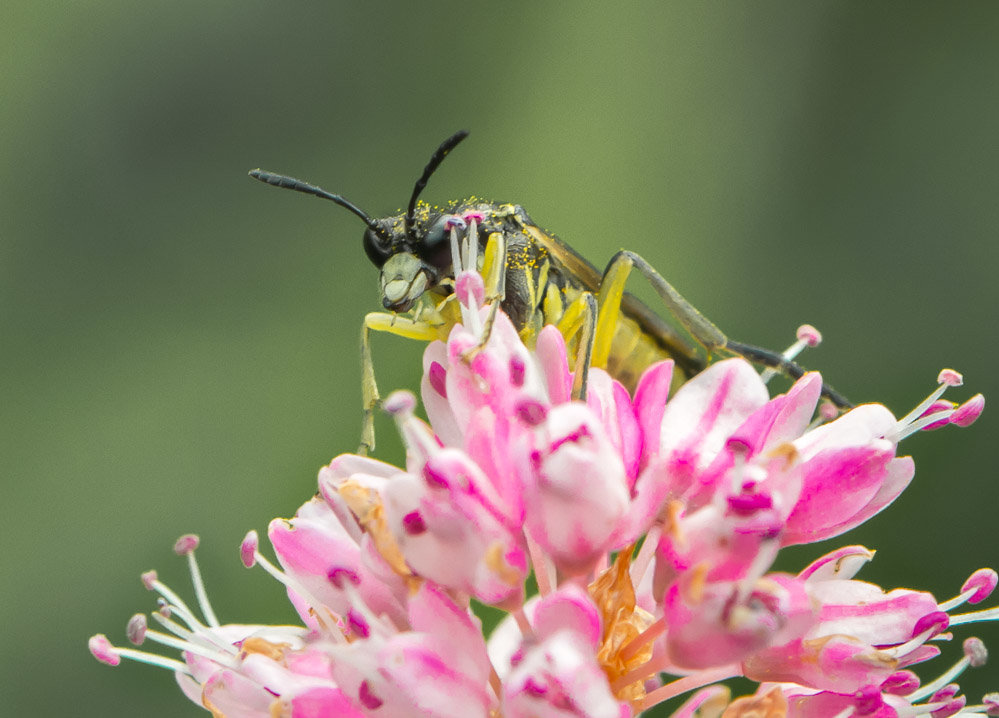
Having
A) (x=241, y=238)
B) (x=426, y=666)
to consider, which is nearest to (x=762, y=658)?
(x=426, y=666)

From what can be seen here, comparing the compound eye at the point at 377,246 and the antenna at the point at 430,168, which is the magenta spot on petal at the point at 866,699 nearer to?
the antenna at the point at 430,168

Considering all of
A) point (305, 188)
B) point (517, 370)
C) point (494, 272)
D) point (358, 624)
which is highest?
point (305, 188)

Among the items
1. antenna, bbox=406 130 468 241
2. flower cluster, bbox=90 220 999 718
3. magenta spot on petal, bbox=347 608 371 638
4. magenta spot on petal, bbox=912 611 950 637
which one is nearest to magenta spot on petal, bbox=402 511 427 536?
flower cluster, bbox=90 220 999 718

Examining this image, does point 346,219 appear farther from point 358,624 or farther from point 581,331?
point 358,624

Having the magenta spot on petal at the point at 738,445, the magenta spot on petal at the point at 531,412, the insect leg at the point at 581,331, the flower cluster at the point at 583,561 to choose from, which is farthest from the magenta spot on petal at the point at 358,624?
the magenta spot on petal at the point at 738,445

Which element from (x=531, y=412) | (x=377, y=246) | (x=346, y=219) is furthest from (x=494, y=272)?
(x=346, y=219)

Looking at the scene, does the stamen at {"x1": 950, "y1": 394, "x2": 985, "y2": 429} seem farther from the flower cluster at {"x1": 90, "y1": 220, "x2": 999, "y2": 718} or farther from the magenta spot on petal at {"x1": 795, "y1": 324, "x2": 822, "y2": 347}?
the magenta spot on petal at {"x1": 795, "y1": 324, "x2": 822, "y2": 347}

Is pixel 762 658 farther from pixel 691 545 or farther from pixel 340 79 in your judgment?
pixel 340 79
